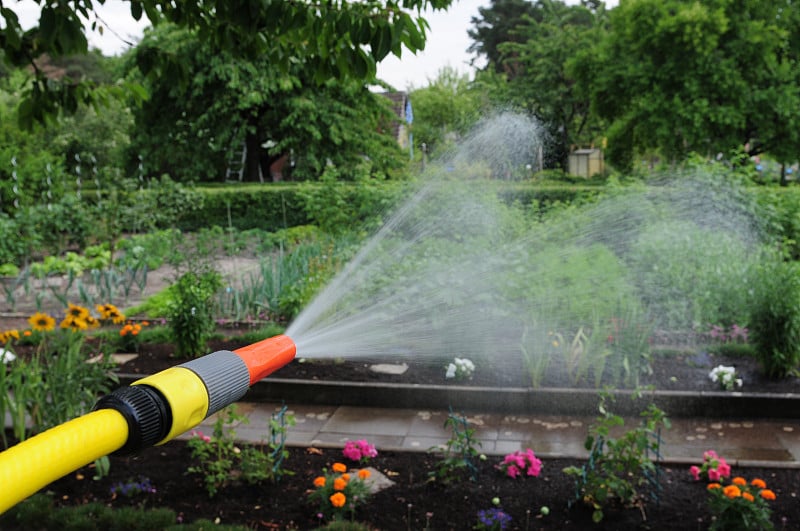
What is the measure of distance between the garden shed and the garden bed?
92.2ft

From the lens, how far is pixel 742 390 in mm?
5449

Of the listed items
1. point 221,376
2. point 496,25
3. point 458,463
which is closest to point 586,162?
point 496,25

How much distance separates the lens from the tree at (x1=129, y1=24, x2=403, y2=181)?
20875 mm

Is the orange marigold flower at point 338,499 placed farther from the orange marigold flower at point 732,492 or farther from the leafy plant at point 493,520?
the orange marigold flower at point 732,492

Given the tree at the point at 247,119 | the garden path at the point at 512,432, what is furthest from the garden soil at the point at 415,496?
the tree at the point at 247,119

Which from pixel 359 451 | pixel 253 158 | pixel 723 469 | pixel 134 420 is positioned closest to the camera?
pixel 134 420

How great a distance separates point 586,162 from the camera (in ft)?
105

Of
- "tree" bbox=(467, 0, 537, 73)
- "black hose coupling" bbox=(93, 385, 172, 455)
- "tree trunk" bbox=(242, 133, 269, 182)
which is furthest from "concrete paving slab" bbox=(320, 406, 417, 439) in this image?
"tree" bbox=(467, 0, 537, 73)

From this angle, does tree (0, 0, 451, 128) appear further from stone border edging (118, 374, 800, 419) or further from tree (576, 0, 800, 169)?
tree (576, 0, 800, 169)

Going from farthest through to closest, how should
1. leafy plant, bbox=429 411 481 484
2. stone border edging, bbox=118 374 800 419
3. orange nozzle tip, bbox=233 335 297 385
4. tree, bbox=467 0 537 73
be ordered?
tree, bbox=467 0 537 73 → stone border edging, bbox=118 374 800 419 → leafy plant, bbox=429 411 481 484 → orange nozzle tip, bbox=233 335 297 385

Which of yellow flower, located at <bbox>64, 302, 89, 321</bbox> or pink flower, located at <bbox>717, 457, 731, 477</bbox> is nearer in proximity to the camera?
pink flower, located at <bbox>717, 457, 731, 477</bbox>

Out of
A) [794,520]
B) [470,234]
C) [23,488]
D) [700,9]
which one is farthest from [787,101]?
[23,488]

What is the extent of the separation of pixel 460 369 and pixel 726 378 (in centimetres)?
189

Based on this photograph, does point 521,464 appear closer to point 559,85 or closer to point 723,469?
point 723,469
